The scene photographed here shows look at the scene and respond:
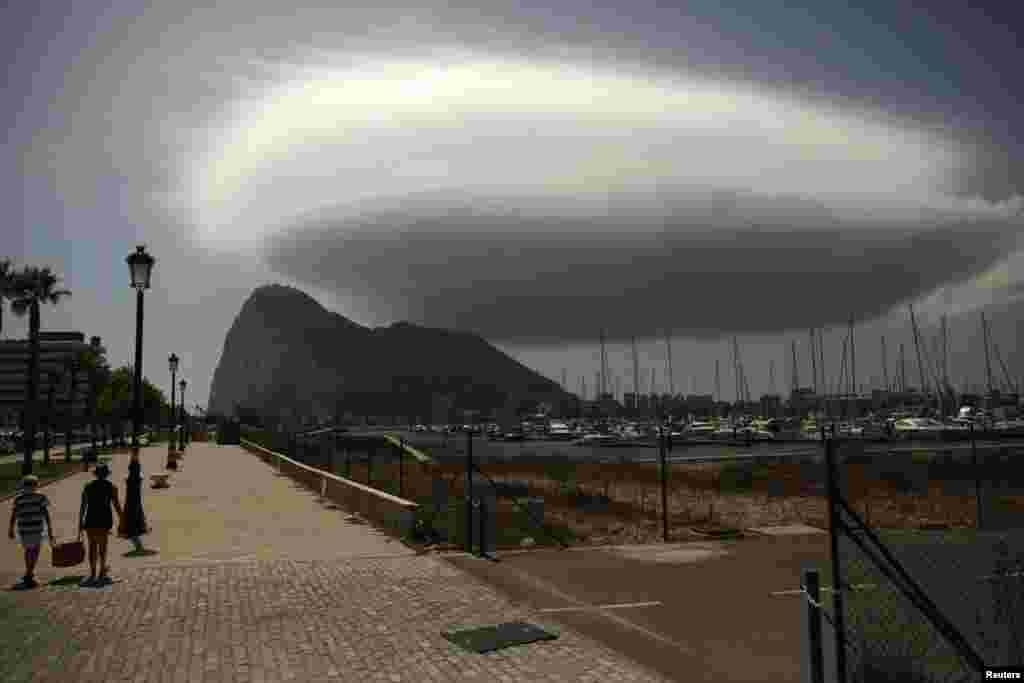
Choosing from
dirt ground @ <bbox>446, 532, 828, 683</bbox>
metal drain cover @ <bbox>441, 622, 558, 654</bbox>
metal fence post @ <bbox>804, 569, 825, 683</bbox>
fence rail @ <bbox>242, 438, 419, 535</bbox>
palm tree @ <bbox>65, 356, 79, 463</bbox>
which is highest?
palm tree @ <bbox>65, 356, 79, 463</bbox>

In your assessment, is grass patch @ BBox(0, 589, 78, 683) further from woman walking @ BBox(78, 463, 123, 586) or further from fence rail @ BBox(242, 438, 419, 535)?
fence rail @ BBox(242, 438, 419, 535)

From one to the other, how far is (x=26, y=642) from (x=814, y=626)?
7.90m

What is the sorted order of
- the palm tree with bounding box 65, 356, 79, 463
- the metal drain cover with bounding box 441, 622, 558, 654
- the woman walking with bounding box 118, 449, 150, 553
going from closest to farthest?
the metal drain cover with bounding box 441, 622, 558, 654, the woman walking with bounding box 118, 449, 150, 553, the palm tree with bounding box 65, 356, 79, 463

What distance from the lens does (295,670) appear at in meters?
7.52

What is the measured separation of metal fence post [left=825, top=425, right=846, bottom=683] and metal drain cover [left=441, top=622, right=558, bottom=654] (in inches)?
149

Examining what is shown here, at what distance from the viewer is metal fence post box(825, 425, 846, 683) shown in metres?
5.21

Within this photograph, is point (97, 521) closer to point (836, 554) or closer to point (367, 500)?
point (367, 500)

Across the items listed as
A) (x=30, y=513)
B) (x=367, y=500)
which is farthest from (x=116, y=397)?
(x=30, y=513)

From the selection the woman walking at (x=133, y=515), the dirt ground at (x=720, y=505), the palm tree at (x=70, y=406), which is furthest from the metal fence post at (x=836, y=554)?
the palm tree at (x=70, y=406)

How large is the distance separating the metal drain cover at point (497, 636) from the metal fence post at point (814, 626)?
3614mm

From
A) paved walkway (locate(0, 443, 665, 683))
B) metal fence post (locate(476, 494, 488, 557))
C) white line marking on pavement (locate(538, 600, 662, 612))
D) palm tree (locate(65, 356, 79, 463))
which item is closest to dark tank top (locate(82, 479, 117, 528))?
paved walkway (locate(0, 443, 665, 683))

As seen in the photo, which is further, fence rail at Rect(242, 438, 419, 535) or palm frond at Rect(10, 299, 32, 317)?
palm frond at Rect(10, 299, 32, 317)

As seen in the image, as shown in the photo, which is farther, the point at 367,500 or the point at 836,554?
the point at 367,500

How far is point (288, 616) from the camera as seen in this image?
9586 millimetres
